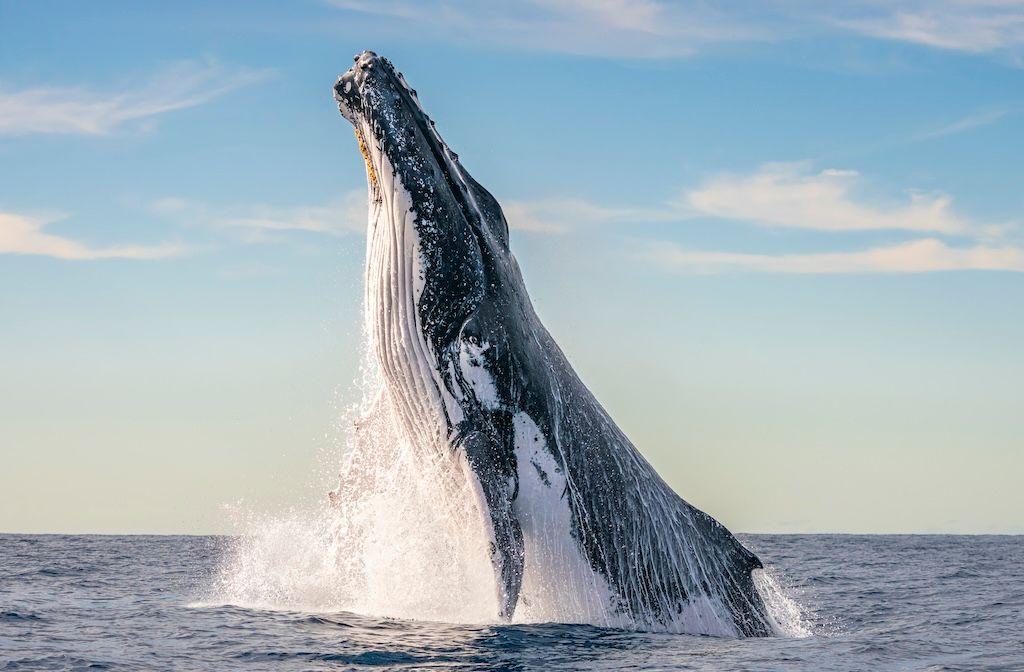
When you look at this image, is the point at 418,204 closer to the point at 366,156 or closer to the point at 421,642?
the point at 366,156

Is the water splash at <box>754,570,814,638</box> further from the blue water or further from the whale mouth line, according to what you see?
the whale mouth line

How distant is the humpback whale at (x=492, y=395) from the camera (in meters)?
9.83

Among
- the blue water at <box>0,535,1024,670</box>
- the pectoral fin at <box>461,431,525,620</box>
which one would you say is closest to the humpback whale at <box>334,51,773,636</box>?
the pectoral fin at <box>461,431,525,620</box>

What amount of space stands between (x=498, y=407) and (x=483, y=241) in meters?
1.76

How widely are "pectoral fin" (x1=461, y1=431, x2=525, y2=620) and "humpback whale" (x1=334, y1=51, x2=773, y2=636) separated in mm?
14

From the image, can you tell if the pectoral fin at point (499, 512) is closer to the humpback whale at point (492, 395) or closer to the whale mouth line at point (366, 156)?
the humpback whale at point (492, 395)

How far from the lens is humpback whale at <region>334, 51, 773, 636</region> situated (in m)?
9.83

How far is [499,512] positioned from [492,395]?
1191mm

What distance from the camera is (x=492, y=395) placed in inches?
390

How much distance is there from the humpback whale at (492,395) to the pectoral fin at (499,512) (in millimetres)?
14

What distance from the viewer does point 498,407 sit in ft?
32.6

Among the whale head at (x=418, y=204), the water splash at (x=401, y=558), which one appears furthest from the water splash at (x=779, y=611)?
the whale head at (x=418, y=204)

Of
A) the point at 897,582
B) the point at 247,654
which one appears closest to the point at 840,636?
the point at 247,654

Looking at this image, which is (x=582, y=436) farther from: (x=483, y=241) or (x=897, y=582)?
(x=897, y=582)
